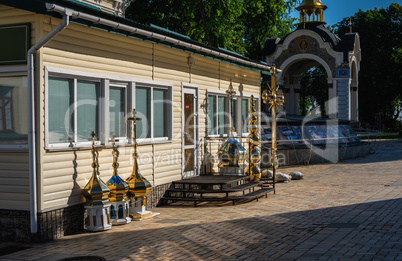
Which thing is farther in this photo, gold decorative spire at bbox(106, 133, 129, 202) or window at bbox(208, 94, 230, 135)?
window at bbox(208, 94, 230, 135)

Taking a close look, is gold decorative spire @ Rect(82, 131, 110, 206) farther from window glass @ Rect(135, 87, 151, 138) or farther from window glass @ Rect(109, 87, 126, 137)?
window glass @ Rect(135, 87, 151, 138)

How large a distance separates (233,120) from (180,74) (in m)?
4.13

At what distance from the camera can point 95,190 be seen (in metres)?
9.06

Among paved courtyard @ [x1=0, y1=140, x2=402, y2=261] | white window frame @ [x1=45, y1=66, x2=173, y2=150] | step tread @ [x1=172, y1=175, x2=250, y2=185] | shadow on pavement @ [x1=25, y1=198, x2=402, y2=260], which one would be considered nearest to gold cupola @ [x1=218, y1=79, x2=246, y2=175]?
step tread @ [x1=172, y1=175, x2=250, y2=185]

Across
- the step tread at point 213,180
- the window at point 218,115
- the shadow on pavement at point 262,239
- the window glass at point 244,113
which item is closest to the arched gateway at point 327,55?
the window glass at point 244,113

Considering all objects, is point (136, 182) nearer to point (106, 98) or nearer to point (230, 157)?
point (106, 98)

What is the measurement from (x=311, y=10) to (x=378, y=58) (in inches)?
734

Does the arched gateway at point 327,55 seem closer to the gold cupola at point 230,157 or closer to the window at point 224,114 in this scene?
the window at point 224,114

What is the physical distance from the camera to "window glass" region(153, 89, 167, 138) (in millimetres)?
12010

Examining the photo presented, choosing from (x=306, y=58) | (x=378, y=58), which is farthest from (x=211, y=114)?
(x=378, y=58)

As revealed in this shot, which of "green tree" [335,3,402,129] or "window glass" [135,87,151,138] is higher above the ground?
"green tree" [335,3,402,129]

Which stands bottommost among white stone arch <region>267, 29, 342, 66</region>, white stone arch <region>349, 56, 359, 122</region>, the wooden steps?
the wooden steps

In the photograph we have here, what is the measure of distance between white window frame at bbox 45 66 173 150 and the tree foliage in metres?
17.2

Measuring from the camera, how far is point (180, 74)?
12.9 metres
